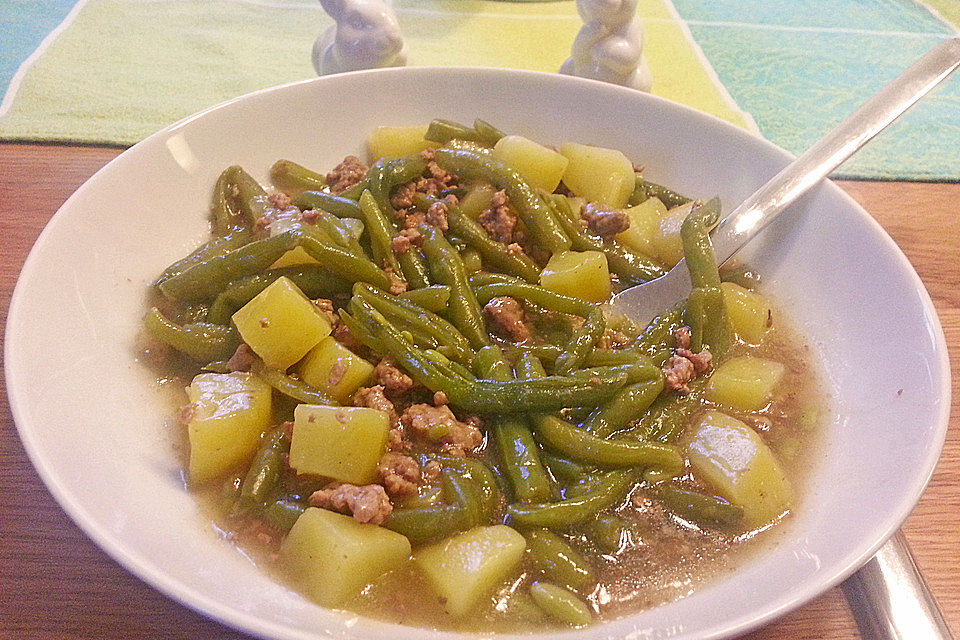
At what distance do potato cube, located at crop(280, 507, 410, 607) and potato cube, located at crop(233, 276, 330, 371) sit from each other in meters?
0.55

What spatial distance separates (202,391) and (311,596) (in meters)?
0.73

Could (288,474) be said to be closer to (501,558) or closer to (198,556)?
(198,556)

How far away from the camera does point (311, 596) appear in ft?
5.38

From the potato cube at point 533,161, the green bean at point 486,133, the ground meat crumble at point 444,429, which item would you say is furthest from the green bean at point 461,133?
the ground meat crumble at point 444,429

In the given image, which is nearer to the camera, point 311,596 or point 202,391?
point 311,596

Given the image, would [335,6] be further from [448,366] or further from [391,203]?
[448,366]

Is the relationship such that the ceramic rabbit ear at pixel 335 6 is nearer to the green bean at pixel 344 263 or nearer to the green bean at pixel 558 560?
the green bean at pixel 344 263

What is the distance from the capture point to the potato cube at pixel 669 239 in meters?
2.72

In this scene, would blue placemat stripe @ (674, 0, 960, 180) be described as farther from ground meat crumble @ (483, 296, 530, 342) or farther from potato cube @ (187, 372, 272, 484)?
potato cube @ (187, 372, 272, 484)

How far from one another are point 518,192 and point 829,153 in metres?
1.19

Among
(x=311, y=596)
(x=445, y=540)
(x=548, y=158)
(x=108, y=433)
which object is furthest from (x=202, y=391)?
(x=548, y=158)

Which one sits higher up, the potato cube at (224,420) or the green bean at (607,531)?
the potato cube at (224,420)

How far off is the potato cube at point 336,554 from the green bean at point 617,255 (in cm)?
140

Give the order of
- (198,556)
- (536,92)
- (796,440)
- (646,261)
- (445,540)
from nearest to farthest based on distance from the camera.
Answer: (198,556) < (445,540) < (796,440) < (646,261) < (536,92)
